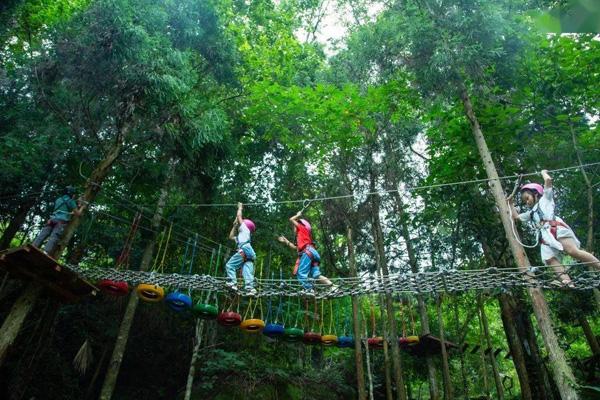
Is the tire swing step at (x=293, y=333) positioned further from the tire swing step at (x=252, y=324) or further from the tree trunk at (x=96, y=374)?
the tree trunk at (x=96, y=374)

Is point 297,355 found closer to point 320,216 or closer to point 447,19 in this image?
point 320,216

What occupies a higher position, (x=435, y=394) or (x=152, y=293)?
(x=152, y=293)

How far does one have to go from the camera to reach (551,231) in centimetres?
368

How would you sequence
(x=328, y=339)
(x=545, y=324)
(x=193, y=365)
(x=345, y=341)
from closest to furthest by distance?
(x=545, y=324) → (x=328, y=339) → (x=345, y=341) → (x=193, y=365)

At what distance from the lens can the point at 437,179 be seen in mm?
6785

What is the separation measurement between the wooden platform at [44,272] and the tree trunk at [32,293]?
0.55 ft

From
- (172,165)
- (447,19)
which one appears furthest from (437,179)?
(172,165)

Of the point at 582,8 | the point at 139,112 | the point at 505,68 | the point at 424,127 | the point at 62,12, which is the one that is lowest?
the point at 582,8

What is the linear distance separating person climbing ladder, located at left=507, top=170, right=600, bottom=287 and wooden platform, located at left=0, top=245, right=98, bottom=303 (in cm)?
471

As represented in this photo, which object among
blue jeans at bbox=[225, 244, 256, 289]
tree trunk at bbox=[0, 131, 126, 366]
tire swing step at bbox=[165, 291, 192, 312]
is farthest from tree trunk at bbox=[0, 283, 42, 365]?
blue jeans at bbox=[225, 244, 256, 289]

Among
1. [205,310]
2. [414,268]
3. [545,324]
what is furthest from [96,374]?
[545,324]

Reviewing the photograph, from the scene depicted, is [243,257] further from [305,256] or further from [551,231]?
[551,231]

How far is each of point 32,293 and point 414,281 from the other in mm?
4153

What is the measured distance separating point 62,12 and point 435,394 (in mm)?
8875
